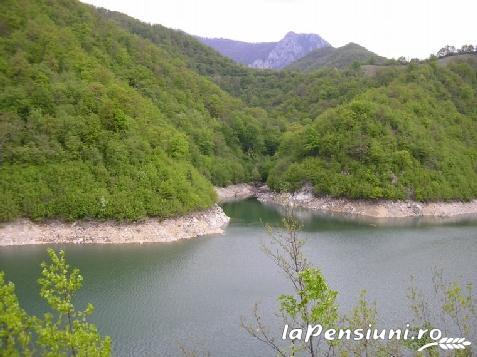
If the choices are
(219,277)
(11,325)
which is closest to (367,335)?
(11,325)

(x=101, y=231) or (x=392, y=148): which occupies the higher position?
(x=392, y=148)

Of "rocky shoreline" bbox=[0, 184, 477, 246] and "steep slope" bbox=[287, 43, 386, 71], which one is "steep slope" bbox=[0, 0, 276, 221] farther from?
"steep slope" bbox=[287, 43, 386, 71]

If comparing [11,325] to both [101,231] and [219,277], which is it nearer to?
[219,277]

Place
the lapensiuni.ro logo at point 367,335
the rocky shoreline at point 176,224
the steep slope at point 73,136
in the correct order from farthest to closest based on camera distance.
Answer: the steep slope at point 73,136, the rocky shoreline at point 176,224, the lapensiuni.ro logo at point 367,335

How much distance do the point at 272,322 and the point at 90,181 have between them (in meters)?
24.2

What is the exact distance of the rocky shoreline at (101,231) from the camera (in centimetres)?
3778

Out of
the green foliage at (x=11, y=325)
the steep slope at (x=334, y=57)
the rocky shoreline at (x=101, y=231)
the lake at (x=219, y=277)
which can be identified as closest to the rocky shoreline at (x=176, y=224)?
the rocky shoreline at (x=101, y=231)

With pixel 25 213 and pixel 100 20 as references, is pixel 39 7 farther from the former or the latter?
pixel 25 213

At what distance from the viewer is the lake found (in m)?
23.3

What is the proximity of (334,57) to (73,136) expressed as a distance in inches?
5643

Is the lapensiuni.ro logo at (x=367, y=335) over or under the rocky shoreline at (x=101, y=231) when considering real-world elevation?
over

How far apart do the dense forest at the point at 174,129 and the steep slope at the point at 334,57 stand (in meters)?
49.8

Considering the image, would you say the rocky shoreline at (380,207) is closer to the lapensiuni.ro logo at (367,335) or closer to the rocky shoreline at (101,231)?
the rocky shoreline at (101,231)

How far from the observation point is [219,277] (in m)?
32.2
